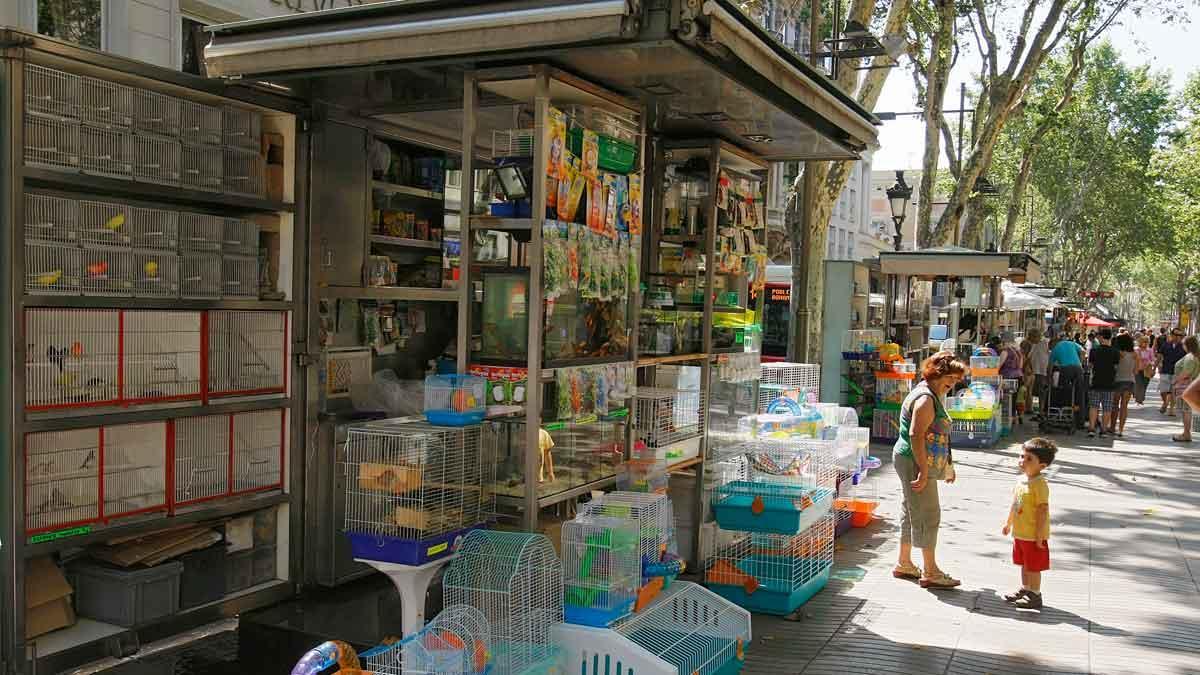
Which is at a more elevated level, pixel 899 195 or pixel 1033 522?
pixel 899 195

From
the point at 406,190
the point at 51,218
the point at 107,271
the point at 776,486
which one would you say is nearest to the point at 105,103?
the point at 51,218

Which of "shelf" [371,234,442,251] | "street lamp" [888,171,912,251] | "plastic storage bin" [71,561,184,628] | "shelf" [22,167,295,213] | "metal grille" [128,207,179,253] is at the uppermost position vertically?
"street lamp" [888,171,912,251]

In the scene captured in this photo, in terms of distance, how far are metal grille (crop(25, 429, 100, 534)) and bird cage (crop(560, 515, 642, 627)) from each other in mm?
2474

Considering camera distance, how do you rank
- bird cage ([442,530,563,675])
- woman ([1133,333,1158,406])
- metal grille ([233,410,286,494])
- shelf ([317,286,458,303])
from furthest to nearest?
woman ([1133,333,1158,406]), shelf ([317,286,458,303]), metal grille ([233,410,286,494]), bird cage ([442,530,563,675])

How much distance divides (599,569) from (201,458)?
244 cm

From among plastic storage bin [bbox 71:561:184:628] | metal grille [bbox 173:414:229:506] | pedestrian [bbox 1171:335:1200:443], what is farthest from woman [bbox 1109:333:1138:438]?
plastic storage bin [bbox 71:561:184:628]

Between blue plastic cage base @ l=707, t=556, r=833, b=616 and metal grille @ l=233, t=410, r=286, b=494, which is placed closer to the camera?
metal grille @ l=233, t=410, r=286, b=494

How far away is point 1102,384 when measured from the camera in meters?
18.2

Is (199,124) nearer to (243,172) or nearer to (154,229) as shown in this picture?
(243,172)

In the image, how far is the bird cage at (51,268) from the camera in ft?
15.8

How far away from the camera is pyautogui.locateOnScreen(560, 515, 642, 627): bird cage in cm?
511

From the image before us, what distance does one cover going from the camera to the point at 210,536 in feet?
19.2

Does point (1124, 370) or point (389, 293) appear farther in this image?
point (1124, 370)

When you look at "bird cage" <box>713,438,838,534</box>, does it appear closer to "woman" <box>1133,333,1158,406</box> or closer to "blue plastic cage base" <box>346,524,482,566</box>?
"blue plastic cage base" <box>346,524,482,566</box>
